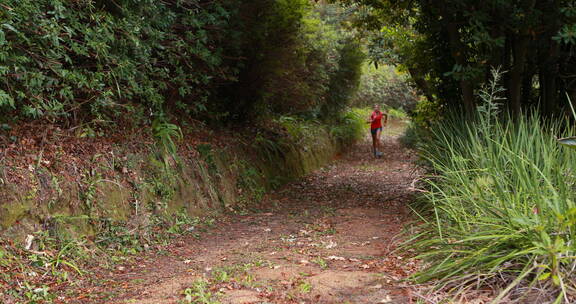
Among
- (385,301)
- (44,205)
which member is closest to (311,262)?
(385,301)

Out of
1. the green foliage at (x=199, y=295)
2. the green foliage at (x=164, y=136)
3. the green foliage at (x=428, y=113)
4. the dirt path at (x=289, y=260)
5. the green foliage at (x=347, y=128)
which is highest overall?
the green foliage at (x=164, y=136)

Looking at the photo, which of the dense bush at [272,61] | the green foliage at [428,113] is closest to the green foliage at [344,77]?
the dense bush at [272,61]

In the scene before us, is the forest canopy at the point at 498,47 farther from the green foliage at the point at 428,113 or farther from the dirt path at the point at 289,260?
the dirt path at the point at 289,260

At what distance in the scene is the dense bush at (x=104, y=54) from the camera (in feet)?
15.2

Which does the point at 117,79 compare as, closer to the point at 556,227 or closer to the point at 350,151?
the point at 556,227

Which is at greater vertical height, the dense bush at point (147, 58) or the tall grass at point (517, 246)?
the dense bush at point (147, 58)

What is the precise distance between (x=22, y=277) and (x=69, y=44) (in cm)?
242

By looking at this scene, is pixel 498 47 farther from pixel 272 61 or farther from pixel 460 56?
pixel 272 61

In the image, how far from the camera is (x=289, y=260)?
483cm

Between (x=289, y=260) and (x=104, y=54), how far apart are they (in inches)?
118

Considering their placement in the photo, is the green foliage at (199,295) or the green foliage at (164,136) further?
the green foliage at (164,136)

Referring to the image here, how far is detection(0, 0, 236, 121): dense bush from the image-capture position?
462 cm

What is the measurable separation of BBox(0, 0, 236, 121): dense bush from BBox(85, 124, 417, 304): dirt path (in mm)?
1900

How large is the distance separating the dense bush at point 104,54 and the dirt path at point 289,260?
190cm
